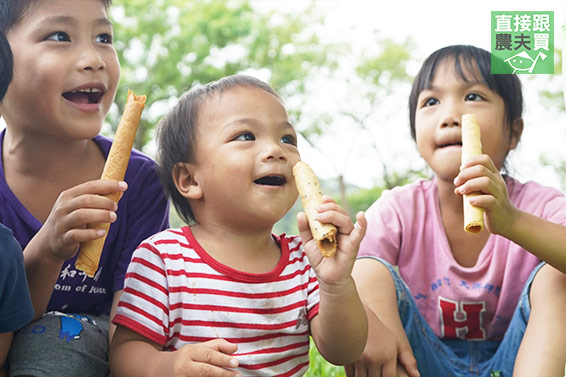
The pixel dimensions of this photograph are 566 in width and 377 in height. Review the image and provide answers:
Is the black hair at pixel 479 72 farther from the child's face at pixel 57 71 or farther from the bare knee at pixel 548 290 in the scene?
the child's face at pixel 57 71

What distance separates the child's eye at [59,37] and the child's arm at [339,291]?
0.87m

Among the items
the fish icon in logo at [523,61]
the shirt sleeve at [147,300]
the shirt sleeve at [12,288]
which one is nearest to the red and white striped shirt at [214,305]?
the shirt sleeve at [147,300]

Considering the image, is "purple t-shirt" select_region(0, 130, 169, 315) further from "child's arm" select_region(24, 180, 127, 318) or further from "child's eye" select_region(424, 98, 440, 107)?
"child's eye" select_region(424, 98, 440, 107)

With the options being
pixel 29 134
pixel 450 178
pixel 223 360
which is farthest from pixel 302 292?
pixel 29 134

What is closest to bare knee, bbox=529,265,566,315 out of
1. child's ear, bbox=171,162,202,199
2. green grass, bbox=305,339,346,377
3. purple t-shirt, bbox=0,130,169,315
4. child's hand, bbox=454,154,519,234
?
child's hand, bbox=454,154,519,234

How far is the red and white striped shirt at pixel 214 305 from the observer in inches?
64.6

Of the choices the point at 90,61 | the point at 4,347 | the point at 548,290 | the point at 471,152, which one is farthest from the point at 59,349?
the point at 548,290

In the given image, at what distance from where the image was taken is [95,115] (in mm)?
1875

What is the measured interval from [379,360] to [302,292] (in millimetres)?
276

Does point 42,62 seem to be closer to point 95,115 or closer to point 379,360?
point 95,115

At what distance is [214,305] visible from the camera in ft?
5.50

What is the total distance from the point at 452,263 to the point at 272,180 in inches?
29.4

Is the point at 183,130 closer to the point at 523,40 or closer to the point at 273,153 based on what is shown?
the point at 273,153

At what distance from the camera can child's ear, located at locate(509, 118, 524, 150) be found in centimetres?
229
